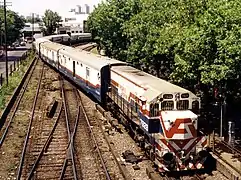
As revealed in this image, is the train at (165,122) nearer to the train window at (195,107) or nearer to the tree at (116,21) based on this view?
the train window at (195,107)

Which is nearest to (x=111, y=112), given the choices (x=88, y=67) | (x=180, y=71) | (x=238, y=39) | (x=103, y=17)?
(x=88, y=67)

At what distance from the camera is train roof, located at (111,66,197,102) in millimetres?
17141

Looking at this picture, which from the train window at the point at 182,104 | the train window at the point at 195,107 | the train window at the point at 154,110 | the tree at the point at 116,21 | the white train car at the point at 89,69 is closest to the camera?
the train window at the point at 154,110

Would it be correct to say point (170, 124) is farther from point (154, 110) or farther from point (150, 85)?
point (150, 85)

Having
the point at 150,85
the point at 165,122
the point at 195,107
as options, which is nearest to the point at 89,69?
the point at 150,85

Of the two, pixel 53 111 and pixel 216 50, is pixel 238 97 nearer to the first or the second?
pixel 216 50

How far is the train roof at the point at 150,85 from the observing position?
56.2ft

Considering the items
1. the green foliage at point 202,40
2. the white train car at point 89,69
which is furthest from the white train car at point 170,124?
the white train car at point 89,69

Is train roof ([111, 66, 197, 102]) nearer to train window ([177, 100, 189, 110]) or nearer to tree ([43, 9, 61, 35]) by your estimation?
train window ([177, 100, 189, 110])

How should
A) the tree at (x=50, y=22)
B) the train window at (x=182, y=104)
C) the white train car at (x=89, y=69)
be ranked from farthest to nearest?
the tree at (x=50, y=22), the white train car at (x=89, y=69), the train window at (x=182, y=104)

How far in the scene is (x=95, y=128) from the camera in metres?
23.8

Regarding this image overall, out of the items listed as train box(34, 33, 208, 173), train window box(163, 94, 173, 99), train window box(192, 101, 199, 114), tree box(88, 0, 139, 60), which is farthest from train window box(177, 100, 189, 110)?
tree box(88, 0, 139, 60)

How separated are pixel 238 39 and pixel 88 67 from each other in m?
15.1

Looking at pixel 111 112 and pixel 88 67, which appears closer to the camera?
pixel 111 112
